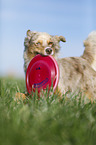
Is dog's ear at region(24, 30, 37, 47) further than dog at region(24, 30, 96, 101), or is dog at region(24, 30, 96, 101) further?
dog's ear at region(24, 30, 37, 47)

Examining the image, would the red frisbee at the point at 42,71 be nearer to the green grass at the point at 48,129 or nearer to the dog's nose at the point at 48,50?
the dog's nose at the point at 48,50

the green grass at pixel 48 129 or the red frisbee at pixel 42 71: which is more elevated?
the red frisbee at pixel 42 71

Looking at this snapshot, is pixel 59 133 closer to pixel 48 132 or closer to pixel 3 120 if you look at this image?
pixel 48 132

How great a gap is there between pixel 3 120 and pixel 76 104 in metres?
1.09

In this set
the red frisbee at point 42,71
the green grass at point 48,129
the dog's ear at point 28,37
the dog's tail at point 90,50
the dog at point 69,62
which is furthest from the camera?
the dog's tail at point 90,50

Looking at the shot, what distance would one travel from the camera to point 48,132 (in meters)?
2.00

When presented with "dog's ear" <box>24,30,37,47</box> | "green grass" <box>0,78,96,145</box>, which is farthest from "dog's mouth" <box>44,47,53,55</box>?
"green grass" <box>0,78,96,145</box>

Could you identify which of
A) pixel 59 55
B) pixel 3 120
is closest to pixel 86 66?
pixel 59 55

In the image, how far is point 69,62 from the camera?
495 cm

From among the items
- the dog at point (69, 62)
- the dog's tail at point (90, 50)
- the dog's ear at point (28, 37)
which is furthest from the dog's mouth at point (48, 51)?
the dog's tail at point (90, 50)

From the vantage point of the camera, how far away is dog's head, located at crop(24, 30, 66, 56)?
13.6 ft

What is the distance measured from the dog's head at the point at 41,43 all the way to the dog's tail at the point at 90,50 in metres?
1.01

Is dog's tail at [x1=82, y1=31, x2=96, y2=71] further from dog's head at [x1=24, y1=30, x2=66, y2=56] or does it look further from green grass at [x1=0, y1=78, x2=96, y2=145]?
green grass at [x1=0, y1=78, x2=96, y2=145]

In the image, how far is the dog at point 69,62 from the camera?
4.22m
